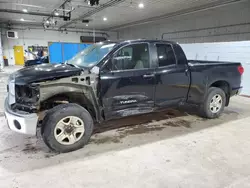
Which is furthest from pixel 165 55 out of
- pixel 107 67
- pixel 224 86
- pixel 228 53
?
pixel 228 53

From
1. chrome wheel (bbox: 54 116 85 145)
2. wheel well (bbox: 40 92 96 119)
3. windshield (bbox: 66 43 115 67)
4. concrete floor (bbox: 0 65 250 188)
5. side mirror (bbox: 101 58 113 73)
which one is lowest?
concrete floor (bbox: 0 65 250 188)

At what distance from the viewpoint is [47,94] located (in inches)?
100

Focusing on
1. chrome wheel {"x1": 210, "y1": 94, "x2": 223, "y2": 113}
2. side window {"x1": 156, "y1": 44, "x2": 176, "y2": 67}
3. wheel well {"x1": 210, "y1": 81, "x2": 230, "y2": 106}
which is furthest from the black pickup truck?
wheel well {"x1": 210, "y1": 81, "x2": 230, "y2": 106}

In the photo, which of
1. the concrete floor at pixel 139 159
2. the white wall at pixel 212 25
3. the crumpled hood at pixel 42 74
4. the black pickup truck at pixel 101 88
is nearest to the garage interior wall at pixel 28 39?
the white wall at pixel 212 25

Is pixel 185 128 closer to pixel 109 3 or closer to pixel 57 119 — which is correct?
pixel 57 119

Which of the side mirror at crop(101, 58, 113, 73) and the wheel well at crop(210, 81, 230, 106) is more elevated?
the side mirror at crop(101, 58, 113, 73)

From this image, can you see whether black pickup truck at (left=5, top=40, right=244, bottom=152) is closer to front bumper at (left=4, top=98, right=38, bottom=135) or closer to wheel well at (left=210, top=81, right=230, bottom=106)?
front bumper at (left=4, top=98, right=38, bottom=135)

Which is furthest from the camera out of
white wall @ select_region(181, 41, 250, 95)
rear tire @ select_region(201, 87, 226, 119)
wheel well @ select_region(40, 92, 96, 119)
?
white wall @ select_region(181, 41, 250, 95)

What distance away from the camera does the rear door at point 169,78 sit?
3400 millimetres

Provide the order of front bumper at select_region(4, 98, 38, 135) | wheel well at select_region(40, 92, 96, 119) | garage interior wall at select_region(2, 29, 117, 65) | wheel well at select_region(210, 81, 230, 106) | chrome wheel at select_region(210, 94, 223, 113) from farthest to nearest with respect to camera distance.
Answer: garage interior wall at select_region(2, 29, 117, 65) < wheel well at select_region(210, 81, 230, 106) < chrome wheel at select_region(210, 94, 223, 113) < wheel well at select_region(40, 92, 96, 119) < front bumper at select_region(4, 98, 38, 135)

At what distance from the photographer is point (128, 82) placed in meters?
3.06

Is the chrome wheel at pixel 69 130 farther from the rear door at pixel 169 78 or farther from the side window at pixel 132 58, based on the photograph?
the rear door at pixel 169 78

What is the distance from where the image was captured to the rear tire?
4047 millimetres

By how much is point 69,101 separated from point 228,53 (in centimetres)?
661
